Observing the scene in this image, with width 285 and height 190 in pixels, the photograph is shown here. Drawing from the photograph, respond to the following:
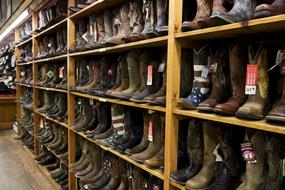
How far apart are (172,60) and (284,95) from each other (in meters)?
0.58

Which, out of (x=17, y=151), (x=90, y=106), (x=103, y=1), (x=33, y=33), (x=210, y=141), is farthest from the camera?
(x=17, y=151)

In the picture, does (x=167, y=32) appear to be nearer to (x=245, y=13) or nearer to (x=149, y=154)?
(x=245, y=13)

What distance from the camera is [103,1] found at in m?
2.11

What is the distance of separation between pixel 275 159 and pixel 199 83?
51 centimetres

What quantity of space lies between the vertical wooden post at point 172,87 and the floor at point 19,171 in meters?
2.08

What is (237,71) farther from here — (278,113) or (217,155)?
(217,155)

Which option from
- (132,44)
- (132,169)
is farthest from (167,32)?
(132,169)

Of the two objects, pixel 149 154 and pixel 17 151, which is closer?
pixel 149 154

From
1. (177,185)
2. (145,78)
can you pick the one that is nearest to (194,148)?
(177,185)

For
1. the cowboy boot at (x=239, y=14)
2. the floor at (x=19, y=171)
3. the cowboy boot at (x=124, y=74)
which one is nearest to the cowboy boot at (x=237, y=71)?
the cowboy boot at (x=239, y=14)

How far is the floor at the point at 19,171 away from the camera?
312 cm

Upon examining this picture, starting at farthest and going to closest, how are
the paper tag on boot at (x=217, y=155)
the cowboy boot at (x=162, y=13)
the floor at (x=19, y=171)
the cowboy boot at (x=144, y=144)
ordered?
1. the floor at (x=19, y=171)
2. the cowboy boot at (x=144, y=144)
3. the cowboy boot at (x=162, y=13)
4. the paper tag on boot at (x=217, y=155)

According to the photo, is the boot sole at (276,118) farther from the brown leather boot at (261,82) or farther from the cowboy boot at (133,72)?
the cowboy boot at (133,72)

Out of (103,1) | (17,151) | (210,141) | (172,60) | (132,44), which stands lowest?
(17,151)
